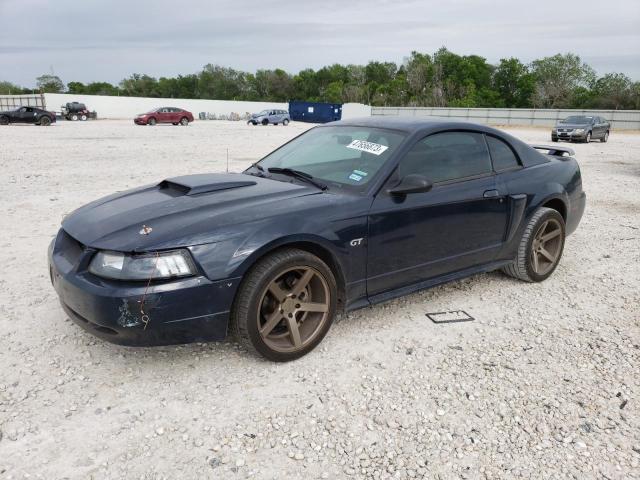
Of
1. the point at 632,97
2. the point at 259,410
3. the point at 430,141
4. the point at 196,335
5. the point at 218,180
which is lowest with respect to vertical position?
the point at 259,410

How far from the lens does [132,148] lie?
53.4 feet

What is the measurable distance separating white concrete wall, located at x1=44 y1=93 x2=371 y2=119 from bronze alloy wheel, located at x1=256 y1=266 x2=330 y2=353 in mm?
48976

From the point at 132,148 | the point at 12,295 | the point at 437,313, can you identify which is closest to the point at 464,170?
the point at 437,313

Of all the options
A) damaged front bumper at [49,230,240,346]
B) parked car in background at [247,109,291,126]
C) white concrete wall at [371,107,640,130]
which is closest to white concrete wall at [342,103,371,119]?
white concrete wall at [371,107,640,130]

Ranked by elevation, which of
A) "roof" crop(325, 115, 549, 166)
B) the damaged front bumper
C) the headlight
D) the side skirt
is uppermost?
"roof" crop(325, 115, 549, 166)

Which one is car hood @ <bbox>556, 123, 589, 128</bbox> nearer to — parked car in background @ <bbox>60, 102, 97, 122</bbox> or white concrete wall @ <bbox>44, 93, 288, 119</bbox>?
parked car in background @ <bbox>60, 102, 97, 122</bbox>

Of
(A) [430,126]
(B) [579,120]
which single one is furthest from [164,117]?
(A) [430,126]

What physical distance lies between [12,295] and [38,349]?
1094mm

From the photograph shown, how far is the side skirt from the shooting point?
3334mm

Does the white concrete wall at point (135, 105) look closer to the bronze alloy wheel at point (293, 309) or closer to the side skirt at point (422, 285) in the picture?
the side skirt at point (422, 285)

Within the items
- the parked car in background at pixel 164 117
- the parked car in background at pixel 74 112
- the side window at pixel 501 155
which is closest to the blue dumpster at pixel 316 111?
the parked car in background at pixel 164 117

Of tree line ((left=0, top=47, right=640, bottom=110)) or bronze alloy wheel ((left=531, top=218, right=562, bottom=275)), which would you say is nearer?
bronze alloy wheel ((left=531, top=218, right=562, bottom=275))

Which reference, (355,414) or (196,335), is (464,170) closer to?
(355,414)

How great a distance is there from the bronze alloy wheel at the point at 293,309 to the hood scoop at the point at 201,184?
0.83m
